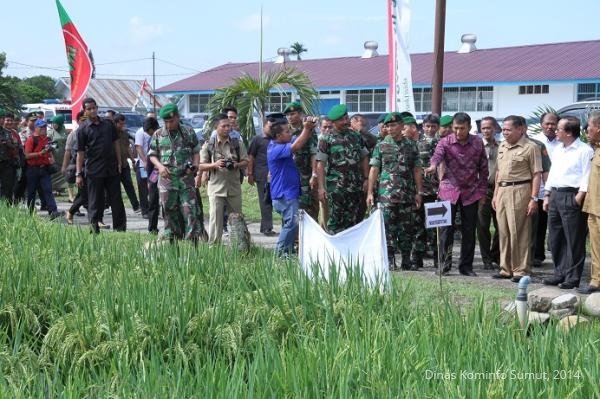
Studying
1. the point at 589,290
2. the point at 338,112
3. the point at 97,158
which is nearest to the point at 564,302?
the point at 589,290

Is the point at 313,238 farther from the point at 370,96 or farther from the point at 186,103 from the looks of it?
the point at 186,103

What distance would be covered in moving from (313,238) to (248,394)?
4394 mm

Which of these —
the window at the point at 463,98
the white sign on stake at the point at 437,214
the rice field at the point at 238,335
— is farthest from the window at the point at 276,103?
the window at the point at 463,98

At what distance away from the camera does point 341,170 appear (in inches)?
390

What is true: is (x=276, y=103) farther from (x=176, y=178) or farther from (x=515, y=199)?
(x=515, y=199)

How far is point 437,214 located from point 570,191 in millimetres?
1839

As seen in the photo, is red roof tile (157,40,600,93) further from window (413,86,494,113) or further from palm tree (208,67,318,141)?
palm tree (208,67,318,141)

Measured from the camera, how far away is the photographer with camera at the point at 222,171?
9.92 m

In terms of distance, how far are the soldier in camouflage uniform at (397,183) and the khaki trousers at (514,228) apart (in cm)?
88

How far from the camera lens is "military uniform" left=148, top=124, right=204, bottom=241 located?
31.7 ft

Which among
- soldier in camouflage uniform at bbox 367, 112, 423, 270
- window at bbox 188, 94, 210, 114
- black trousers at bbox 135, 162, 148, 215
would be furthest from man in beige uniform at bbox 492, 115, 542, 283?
window at bbox 188, 94, 210, 114

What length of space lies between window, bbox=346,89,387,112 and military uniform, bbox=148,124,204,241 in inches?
1291

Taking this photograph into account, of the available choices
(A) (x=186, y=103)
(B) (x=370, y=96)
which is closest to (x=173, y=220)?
(B) (x=370, y=96)

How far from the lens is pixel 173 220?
9.73m
